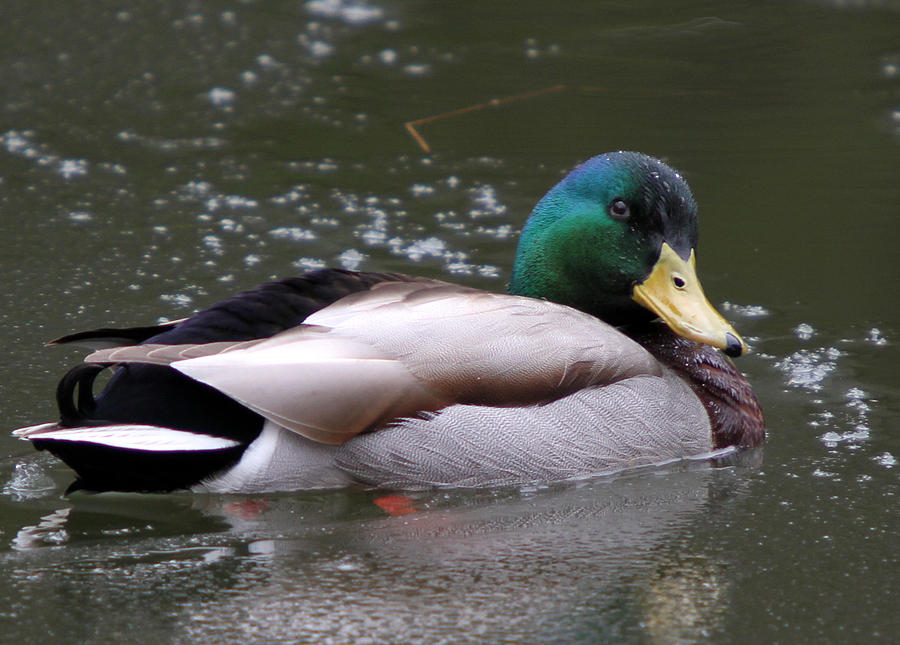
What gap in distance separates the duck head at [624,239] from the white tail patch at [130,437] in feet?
4.88

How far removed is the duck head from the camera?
4672 mm

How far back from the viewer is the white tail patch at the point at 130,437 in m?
3.81

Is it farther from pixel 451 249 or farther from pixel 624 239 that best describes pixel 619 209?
pixel 451 249

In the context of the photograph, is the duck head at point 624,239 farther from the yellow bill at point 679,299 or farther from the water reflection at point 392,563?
the water reflection at point 392,563

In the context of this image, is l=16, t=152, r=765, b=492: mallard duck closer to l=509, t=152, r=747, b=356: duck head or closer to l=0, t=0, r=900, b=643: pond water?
l=509, t=152, r=747, b=356: duck head

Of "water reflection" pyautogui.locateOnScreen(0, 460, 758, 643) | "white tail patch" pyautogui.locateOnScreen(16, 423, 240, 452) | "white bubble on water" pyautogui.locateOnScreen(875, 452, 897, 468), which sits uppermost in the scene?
"white tail patch" pyautogui.locateOnScreen(16, 423, 240, 452)

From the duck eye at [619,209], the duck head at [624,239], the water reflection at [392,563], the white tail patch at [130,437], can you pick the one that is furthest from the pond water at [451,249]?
the duck eye at [619,209]

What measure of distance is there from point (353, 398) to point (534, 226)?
115cm

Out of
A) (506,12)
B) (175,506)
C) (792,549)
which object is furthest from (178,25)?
(792,549)

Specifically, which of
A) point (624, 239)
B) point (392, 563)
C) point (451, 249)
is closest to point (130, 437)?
point (392, 563)

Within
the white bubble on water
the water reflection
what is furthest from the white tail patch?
the white bubble on water

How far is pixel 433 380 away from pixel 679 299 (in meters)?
1.05

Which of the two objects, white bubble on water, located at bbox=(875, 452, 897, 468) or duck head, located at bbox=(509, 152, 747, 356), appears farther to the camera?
duck head, located at bbox=(509, 152, 747, 356)

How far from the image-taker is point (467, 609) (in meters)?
3.36
